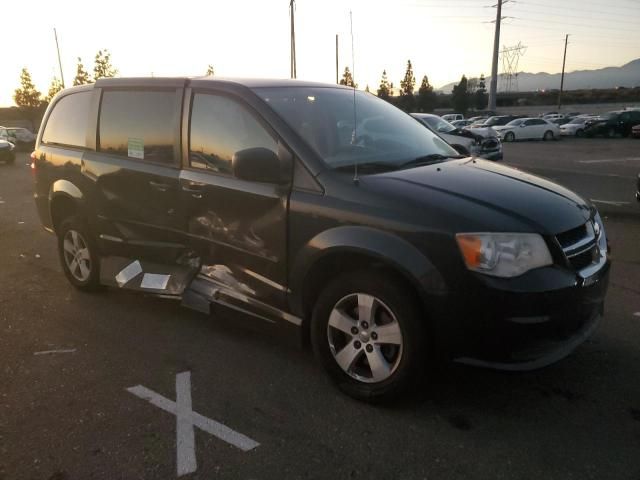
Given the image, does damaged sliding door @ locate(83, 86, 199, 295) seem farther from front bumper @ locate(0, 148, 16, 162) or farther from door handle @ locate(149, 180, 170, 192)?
front bumper @ locate(0, 148, 16, 162)

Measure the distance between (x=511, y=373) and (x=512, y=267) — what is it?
54cm

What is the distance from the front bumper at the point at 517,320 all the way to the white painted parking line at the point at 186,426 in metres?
1.22

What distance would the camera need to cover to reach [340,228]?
305 centimetres

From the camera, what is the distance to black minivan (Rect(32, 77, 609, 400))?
8.95 feet

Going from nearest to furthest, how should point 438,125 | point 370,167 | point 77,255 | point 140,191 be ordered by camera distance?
1. point 370,167
2. point 140,191
3. point 77,255
4. point 438,125

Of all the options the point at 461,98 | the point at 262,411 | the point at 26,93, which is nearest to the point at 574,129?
the point at 262,411

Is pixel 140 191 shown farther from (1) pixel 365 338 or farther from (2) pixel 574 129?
(2) pixel 574 129

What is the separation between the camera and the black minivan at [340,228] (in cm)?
273

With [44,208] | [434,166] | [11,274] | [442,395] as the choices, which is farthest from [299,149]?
[11,274]

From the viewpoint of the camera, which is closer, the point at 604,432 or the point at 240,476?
the point at 240,476

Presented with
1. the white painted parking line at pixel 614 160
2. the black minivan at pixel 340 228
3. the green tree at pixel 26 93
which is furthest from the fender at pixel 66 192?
the green tree at pixel 26 93

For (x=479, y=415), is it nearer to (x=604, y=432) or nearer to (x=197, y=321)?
(x=604, y=432)

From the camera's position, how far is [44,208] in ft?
17.7

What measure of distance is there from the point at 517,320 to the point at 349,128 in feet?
5.81
